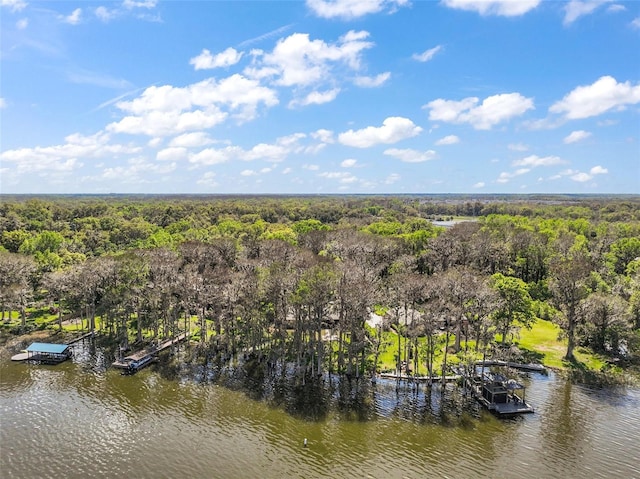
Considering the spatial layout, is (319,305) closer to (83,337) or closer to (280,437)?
(280,437)

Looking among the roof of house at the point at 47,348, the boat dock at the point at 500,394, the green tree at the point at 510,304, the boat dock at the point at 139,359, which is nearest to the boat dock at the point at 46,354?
the roof of house at the point at 47,348

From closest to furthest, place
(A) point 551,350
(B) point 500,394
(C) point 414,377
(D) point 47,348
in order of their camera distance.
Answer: (B) point 500,394 < (C) point 414,377 < (D) point 47,348 < (A) point 551,350

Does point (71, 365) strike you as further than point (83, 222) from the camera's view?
No

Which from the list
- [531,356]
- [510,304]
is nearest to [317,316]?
[510,304]

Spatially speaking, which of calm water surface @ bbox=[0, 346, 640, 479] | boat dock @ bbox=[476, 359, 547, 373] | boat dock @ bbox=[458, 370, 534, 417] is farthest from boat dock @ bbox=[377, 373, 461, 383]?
boat dock @ bbox=[476, 359, 547, 373]

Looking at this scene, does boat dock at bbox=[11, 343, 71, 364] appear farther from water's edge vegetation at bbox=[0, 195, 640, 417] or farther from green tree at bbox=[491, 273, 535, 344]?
green tree at bbox=[491, 273, 535, 344]

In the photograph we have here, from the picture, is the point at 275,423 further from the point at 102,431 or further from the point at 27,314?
the point at 27,314

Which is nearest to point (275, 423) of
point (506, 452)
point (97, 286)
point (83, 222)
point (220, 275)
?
point (506, 452)
